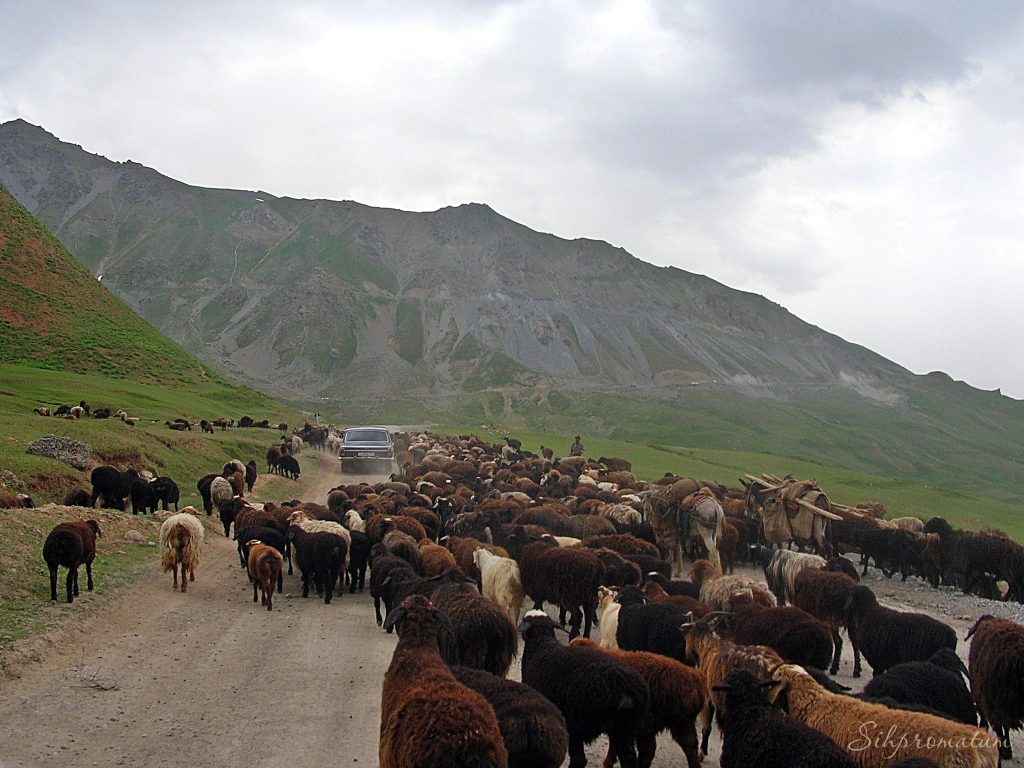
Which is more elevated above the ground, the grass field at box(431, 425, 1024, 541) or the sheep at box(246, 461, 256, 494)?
the sheep at box(246, 461, 256, 494)

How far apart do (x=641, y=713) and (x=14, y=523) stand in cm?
1180

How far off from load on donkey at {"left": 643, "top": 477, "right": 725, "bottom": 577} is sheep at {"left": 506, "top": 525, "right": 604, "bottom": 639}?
234 inches

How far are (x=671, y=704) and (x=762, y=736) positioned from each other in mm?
1388

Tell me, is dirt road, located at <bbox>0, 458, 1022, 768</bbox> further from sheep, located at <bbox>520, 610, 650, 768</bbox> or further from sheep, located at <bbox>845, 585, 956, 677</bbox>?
sheep, located at <bbox>520, 610, 650, 768</bbox>

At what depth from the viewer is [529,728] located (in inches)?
223

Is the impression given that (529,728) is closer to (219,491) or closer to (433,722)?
(433,722)

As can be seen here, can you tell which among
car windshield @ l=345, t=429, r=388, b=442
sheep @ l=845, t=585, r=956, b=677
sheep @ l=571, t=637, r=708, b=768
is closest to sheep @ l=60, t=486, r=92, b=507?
sheep @ l=571, t=637, r=708, b=768

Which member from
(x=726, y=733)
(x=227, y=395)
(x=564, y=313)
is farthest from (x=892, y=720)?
(x=564, y=313)

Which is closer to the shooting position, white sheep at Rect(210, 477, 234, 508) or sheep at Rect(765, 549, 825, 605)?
→ sheep at Rect(765, 549, 825, 605)

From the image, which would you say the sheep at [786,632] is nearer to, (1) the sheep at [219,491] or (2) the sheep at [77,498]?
(2) the sheep at [77,498]

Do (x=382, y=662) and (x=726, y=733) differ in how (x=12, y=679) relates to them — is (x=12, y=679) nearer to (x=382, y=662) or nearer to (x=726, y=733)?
(x=382, y=662)

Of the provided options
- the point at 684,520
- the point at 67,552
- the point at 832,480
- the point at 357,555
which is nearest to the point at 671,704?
the point at 357,555

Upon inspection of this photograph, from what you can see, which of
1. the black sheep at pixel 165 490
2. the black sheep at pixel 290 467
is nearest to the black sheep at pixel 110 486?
the black sheep at pixel 165 490

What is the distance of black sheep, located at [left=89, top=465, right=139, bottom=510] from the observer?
17594mm
